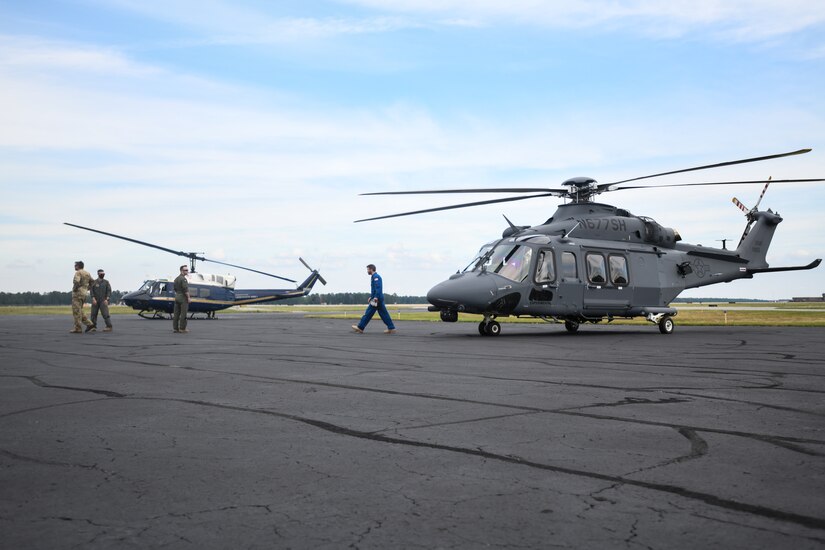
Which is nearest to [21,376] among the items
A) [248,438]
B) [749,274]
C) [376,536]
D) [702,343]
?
[248,438]

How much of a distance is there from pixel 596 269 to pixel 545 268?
6.41 ft

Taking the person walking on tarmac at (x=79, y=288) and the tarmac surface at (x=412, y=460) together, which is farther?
the person walking on tarmac at (x=79, y=288)

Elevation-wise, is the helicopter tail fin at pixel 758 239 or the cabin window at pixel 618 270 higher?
the helicopter tail fin at pixel 758 239

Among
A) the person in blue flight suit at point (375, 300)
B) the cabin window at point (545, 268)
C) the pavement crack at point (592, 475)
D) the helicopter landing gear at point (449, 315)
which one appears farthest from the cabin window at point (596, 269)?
the pavement crack at point (592, 475)

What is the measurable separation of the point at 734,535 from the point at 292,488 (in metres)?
2.20

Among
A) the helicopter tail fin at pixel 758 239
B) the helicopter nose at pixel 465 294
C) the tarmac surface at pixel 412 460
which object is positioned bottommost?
the tarmac surface at pixel 412 460

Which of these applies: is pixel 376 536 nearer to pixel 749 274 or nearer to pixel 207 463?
pixel 207 463

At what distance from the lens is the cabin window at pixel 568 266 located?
1875 centimetres

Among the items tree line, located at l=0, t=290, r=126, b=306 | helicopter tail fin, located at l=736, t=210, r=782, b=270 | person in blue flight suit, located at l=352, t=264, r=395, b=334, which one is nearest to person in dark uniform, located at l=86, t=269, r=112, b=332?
person in blue flight suit, located at l=352, t=264, r=395, b=334

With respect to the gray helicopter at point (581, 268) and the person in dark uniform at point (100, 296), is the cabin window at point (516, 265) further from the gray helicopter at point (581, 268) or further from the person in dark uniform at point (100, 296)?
the person in dark uniform at point (100, 296)

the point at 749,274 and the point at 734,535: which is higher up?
the point at 749,274

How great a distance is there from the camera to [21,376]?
362 inches

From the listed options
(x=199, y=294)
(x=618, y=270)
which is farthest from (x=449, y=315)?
(x=199, y=294)

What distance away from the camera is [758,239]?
2373 centimetres
